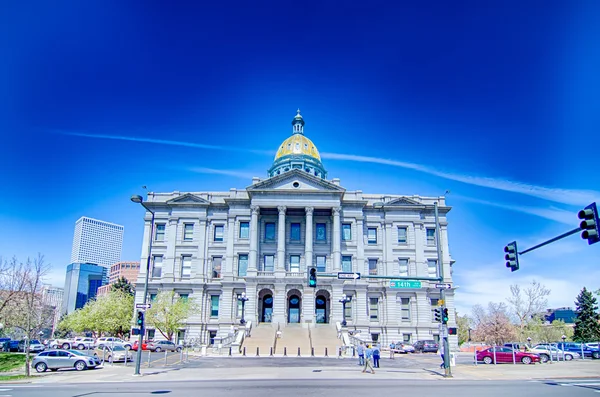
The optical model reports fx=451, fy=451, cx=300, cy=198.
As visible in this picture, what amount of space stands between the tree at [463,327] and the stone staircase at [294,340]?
59.9m

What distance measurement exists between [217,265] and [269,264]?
278 inches

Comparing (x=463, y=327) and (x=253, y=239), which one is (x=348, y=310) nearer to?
(x=253, y=239)

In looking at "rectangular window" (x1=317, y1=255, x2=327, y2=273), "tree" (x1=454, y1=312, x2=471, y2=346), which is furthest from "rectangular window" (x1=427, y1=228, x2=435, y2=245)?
"tree" (x1=454, y1=312, x2=471, y2=346)

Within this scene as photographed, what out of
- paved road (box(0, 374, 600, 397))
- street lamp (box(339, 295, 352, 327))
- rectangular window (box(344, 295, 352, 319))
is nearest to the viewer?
paved road (box(0, 374, 600, 397))

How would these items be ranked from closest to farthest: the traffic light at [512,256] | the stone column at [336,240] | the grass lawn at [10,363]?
the traffic light at [512,256], the grass lawn at [10,363], the stone column at [336,240]

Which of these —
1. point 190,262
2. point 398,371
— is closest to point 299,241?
point 190,262

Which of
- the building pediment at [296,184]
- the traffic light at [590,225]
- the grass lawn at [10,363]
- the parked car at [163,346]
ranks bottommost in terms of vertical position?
the grass lawn at [10,363]

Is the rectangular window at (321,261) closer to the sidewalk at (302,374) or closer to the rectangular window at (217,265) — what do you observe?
the rectangular window at (217,265)

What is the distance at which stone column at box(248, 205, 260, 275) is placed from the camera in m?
56.5

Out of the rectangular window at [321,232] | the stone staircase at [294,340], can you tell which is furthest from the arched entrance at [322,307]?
the rectangular window at [321,232]

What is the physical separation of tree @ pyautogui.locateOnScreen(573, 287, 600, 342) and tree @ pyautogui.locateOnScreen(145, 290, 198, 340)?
56.3 m

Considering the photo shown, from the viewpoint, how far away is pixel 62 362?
105 feet

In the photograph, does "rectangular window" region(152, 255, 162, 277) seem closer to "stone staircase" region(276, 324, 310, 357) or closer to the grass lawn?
"stone staircase" region(276, 324, 310, 357)

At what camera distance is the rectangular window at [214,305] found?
58875 mm
